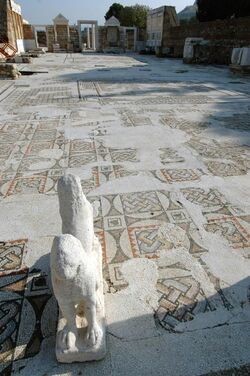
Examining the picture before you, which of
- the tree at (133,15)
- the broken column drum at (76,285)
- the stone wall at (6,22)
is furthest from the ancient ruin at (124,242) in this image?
the tree at (133,15)

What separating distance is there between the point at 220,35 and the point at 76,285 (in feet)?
49.7

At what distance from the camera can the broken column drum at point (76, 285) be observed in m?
1.17

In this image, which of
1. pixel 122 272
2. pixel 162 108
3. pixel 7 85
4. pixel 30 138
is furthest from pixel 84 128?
pixel 7 85

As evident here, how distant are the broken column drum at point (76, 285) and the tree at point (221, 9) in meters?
16.7

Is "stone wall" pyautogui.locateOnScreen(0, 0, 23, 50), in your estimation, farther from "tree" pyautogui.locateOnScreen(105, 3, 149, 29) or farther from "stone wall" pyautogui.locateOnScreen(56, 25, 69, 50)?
"tree" pyautogui.locateOnScreen(105, 3, 149, 29)

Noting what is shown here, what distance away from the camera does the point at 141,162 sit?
336cm

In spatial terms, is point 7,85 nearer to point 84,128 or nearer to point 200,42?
point 84,128

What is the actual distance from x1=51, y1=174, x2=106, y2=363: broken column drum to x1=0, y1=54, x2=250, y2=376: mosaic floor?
0.29ft

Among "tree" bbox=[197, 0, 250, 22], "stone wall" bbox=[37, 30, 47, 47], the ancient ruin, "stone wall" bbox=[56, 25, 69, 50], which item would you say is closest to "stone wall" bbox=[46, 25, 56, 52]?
"stone wall" bbox=[56, 25, 69, 50]

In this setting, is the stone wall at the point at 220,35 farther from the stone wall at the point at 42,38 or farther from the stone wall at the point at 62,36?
the stone wall at the point at 42,38

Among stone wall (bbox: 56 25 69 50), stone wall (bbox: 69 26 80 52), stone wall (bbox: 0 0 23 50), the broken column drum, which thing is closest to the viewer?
the broken column drum

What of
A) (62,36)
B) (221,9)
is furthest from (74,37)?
(221,9)

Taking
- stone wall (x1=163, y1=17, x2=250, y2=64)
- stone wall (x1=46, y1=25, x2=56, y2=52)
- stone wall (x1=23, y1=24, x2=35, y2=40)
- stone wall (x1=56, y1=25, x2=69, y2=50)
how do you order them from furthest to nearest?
stone wall (x1=56, y1=25, x2=69, y2=50), stone wall (x1=46, y1=25, x2=56, y2=52), stone wall (x1=23, y1=24, x2=35, y2=40), stone wall (x1=163, y1=17, x2=250, y2=64)

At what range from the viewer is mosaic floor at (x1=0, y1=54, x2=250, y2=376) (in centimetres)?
147
